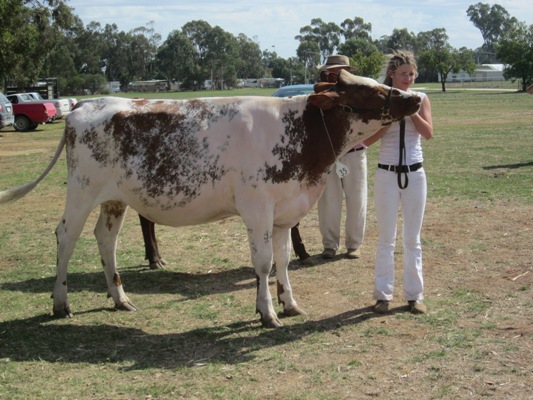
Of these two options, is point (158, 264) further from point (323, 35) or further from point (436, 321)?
point (323, 35)

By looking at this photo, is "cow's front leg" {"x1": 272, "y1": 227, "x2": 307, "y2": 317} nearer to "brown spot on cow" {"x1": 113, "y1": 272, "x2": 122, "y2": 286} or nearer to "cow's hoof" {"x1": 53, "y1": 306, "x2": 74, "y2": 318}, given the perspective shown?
"brown spot on cow" {"x1": 113, "y1": 272, "x2": 122, "y2": 286}

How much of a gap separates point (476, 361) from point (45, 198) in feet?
36.7

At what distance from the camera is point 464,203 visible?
42.4 ft

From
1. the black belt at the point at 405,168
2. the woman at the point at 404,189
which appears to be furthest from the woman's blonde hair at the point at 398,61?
the black belt at the point at 405,168

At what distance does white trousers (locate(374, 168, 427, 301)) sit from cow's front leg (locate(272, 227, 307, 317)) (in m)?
0.85

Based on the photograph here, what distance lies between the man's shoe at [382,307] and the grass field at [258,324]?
0.31 ft

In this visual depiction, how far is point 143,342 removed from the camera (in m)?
6.78

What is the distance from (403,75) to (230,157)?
1847mm

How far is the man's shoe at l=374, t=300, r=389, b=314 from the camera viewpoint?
291 inches

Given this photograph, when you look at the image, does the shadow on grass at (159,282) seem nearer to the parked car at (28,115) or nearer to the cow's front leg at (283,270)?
the cow's front leg at (283,270)

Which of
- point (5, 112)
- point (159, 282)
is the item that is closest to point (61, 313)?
point (159, 282)

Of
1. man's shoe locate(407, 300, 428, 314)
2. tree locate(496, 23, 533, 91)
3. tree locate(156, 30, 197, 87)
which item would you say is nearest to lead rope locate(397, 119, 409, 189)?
man's shoe locate(407, 300, 428, 314)

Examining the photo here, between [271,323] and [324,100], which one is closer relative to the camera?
[324,100]

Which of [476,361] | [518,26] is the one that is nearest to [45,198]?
[476,361]
